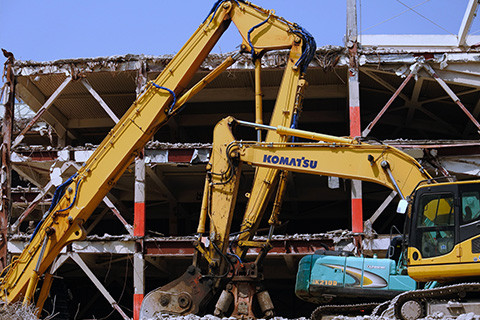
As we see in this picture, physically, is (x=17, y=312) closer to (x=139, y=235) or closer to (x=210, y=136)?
(x=139, y=235)

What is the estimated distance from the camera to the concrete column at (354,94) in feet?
53.3

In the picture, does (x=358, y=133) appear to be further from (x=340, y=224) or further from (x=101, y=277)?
(x=101, y=277)

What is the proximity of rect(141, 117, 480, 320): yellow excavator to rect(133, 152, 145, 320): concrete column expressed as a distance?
5.59 m

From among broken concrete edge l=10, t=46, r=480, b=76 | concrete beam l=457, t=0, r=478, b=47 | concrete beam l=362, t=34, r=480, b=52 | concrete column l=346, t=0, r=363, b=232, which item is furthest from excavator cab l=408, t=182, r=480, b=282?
concrete beam l=362, t=34, r=480, b=52

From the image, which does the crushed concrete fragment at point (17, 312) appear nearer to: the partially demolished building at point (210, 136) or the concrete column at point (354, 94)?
the partially demolished building at point (210, 136)

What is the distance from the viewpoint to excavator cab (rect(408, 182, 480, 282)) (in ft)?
29.4

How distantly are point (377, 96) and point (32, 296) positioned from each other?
13104 millimetres

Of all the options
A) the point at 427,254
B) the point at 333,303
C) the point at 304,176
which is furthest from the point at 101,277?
the point at 427,254

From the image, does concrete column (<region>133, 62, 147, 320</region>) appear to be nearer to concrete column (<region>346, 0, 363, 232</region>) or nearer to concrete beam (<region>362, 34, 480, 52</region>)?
concrete column (<region>346, 0, 363, 232</region>)

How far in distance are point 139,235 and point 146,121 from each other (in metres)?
5.44

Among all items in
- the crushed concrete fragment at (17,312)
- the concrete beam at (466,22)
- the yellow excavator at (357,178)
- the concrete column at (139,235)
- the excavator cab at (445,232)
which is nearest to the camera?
the excavator cab at (445,232)

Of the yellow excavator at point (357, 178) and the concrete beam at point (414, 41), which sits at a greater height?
the concrete beam at point (414, 41)

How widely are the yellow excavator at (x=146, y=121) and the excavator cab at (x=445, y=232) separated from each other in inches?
134

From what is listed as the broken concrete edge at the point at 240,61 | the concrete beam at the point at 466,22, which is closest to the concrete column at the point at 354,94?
the broken concrete edge at the point at 240,61
